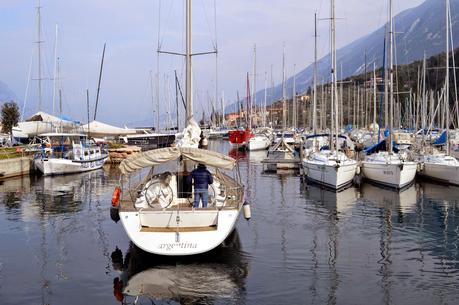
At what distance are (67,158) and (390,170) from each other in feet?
82.4

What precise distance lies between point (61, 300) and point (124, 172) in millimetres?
4535

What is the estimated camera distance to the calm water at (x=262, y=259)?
12.1m

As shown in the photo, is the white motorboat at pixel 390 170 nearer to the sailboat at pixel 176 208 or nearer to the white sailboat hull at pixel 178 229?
the sailboat at pixel 176 208

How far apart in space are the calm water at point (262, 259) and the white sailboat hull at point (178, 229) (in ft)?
1.97

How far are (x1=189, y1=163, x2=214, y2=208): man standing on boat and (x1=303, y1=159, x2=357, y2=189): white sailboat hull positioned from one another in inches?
620

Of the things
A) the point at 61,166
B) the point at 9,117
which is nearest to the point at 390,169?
the point at 61,166

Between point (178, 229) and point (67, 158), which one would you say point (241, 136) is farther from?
point (178, 229)

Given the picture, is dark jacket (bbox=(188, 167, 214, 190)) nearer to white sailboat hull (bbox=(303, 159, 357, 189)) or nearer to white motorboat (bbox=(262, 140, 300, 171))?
white sailboat hull (bbox=(303, 159, 357, 189))

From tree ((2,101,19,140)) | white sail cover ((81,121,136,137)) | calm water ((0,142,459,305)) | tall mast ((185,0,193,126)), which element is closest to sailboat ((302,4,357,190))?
calm water ((0,142,459,305))

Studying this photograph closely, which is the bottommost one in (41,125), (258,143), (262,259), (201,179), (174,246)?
(262,259)

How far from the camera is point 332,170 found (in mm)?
30516

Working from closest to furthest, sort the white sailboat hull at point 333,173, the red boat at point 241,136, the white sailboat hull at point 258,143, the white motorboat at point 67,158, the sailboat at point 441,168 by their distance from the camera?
1. the white sailboat hull at point 333,173
2. the sailboat at point 441,168
3. the white motorboat at point 67,158
4. the white sailboat hull at point 258,143
5. the red boat at point 241,136

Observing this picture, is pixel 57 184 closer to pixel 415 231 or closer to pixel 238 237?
pixel 238 237

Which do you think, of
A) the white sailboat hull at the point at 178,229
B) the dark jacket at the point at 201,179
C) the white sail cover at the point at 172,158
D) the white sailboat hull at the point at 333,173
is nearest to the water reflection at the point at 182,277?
the white sailboat hull at the point at 178,229
